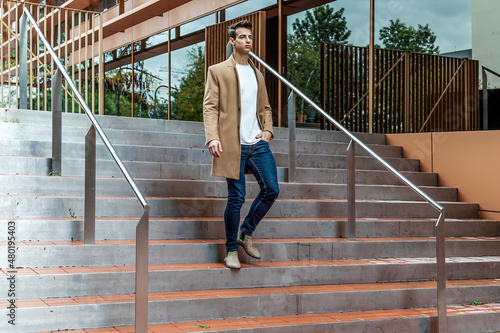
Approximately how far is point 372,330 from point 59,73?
3.61 meters

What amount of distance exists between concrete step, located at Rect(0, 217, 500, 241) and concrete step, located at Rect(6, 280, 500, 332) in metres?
0.78

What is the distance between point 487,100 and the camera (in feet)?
26.0

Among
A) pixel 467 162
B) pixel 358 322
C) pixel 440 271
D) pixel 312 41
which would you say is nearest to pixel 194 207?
pixel 358 322

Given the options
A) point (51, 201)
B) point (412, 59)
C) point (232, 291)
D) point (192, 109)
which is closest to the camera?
point (232, 291)

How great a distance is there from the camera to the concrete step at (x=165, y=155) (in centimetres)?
599

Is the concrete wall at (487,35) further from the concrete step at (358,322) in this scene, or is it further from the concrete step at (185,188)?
the concrete step at (358,322)

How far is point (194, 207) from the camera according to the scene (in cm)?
568

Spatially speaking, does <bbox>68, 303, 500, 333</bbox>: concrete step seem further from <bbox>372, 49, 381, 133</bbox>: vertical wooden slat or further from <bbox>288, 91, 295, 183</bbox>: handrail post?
<bbox>372, 49, 381, 133</bbox>: vertical wooden slat

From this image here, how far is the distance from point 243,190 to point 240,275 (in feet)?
2.21

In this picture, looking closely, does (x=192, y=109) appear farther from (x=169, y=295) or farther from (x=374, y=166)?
(x=169, y=295)

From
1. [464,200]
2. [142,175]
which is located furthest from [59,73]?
[464,200]

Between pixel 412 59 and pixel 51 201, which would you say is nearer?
pixel 51 201

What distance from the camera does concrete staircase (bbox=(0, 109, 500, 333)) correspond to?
4.31 meters

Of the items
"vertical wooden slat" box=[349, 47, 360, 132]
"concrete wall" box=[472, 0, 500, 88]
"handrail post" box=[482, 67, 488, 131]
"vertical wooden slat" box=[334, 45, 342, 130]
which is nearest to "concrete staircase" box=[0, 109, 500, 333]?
"handrail post" box=[482, 67, 488, 131]
